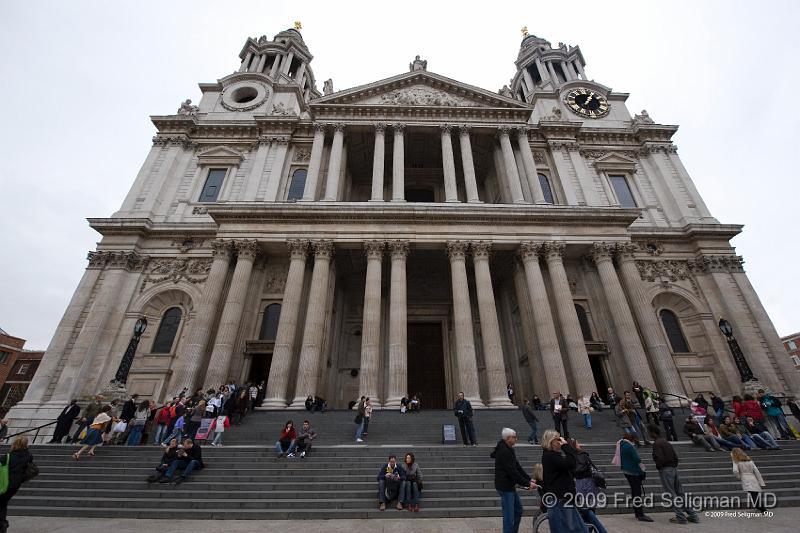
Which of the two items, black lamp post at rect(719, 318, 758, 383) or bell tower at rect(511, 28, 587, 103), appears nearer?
black lamp post at rect(719, 318, 758, 383)

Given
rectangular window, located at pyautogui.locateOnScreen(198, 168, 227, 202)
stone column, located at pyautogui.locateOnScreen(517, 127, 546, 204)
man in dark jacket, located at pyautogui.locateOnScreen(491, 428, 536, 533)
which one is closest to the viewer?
man in dark jacket, located at pyautogui.locateOnScreen(491, 428, 536, 533)

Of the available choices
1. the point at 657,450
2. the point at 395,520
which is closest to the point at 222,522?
the point at 395,520

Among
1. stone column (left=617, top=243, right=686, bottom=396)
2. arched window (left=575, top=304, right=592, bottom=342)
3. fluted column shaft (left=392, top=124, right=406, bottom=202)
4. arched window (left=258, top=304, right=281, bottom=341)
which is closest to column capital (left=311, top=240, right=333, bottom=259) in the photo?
arched window (left=258, top=304, right=281, bottom=341)

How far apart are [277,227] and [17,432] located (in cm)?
1405

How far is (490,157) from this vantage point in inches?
1077

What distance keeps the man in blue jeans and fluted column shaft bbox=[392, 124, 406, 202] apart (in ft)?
51.0

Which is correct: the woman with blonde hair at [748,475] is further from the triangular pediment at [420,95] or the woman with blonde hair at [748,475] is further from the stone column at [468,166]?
the triangular pediment at [420,95]

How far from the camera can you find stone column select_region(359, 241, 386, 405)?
52.9 ft

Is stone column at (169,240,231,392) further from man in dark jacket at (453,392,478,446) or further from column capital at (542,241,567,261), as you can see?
column capital at (542,241,567,261)

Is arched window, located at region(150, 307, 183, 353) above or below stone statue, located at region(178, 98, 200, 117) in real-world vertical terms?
below

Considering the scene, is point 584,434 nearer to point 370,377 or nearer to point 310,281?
point 370,377

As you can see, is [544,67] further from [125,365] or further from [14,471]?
[14,471]

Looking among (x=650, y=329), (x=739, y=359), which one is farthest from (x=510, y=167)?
(x=739, y=359)

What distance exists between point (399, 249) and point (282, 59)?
2883cm
